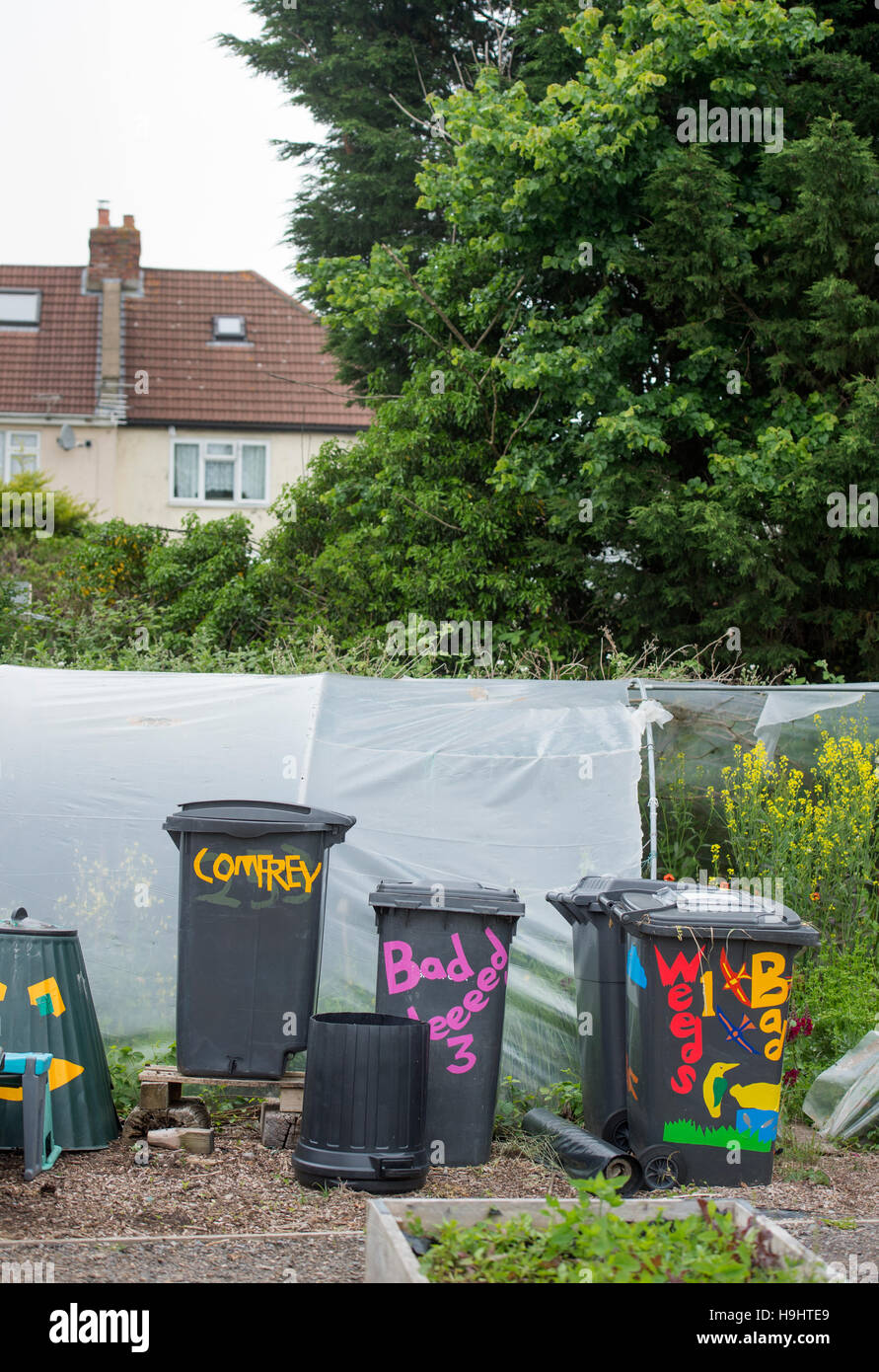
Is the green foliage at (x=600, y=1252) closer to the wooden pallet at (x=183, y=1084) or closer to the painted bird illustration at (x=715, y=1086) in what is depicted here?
the painted bird illustration at (x=715, y=1086)

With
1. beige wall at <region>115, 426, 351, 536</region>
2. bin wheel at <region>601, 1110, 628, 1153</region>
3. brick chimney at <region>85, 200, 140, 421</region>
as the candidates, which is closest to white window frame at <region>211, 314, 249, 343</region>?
brick chimney at <region>85, 200, 140, 421</region>

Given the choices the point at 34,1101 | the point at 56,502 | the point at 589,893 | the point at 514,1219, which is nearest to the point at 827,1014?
the point at 589,893

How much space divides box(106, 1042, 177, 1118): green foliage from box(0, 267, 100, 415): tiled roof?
18361mm

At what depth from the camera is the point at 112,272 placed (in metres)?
24.2

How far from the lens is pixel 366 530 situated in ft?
39.2

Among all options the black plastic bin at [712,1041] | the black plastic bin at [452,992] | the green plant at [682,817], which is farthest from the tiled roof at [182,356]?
the black plastic bin at [712,1041]

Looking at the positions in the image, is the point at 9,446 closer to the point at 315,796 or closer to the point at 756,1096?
the point at 315,796

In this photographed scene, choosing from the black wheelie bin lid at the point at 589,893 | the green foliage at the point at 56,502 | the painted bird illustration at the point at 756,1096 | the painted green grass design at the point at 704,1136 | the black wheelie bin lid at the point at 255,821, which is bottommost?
the painted green grass design at the point at 704,1136

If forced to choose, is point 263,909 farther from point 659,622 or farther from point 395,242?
point 395,242

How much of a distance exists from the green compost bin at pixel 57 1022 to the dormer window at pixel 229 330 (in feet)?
67.5

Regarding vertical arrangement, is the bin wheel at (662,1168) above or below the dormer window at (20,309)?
below

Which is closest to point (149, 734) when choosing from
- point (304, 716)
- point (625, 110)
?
point (304, 716)

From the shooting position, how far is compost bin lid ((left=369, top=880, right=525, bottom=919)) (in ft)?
16.8

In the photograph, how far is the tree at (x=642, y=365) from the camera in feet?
32.2
